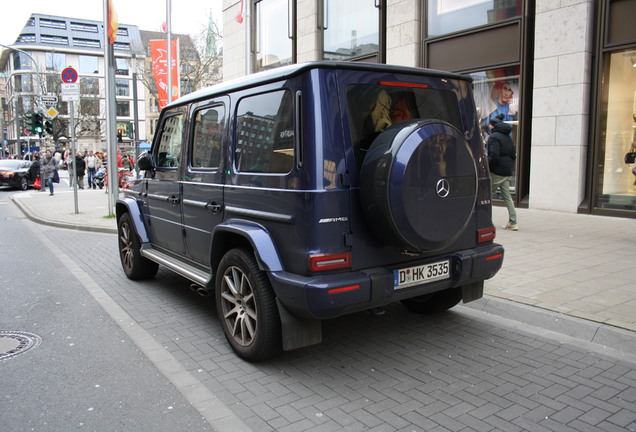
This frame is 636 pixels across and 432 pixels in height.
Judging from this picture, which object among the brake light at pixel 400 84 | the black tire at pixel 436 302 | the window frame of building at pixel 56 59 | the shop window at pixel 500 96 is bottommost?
the black tire at pixel 436 302

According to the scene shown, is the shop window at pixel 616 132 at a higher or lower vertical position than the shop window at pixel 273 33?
lower

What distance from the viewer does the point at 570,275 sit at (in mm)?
5996

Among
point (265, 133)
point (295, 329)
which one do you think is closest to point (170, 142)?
point (265, 133)

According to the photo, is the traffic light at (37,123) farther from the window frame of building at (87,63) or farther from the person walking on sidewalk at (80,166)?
the window frame of building at (87,63)

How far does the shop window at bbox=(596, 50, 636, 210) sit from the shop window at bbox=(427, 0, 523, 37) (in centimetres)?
247

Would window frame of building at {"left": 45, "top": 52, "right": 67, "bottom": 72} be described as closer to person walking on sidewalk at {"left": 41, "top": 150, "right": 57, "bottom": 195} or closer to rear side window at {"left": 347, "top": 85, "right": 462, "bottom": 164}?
person walking on sidewalk at {"left": 41, "top": 150, "right": 57, "bottom": 195}

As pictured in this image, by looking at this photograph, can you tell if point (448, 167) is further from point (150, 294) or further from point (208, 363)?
point (150, 294)

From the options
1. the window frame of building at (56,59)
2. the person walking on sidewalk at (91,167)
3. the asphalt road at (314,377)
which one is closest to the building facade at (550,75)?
the asphalt road at (314,377)

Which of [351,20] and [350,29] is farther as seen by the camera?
[350,29]

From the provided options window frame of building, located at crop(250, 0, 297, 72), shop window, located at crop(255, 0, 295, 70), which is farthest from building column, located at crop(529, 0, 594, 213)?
shop window, located at crop(255, 0, 295, 70)

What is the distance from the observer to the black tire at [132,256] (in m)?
6.44

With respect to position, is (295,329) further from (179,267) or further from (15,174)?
(15,174)

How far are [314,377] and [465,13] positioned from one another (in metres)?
11.3

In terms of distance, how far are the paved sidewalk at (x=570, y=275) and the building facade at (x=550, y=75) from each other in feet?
2.86
